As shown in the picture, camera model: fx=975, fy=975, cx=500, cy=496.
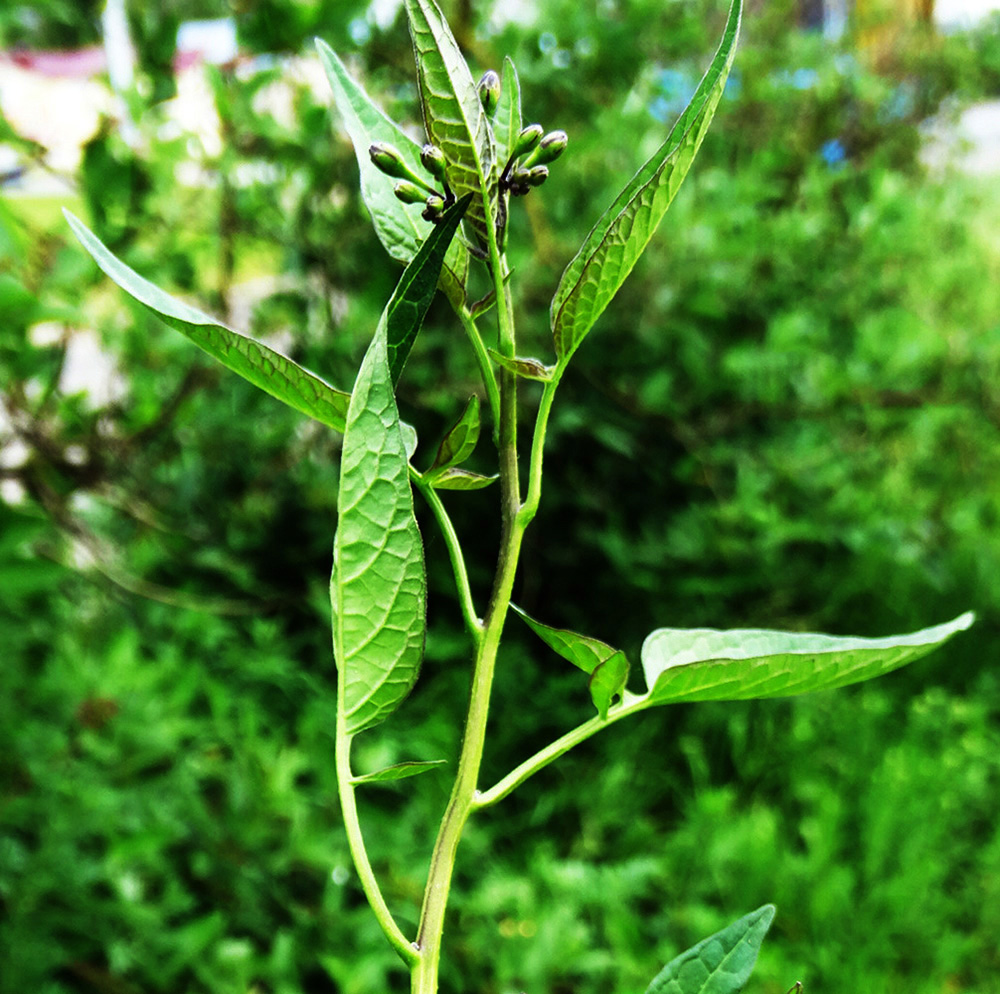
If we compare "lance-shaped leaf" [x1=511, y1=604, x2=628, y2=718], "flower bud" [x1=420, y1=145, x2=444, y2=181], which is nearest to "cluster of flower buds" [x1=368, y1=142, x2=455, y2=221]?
"flower bud" [x1=420, y1=145, x2=444, y2=181]

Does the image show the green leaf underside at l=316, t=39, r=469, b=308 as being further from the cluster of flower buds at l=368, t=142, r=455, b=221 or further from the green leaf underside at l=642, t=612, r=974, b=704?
the green leaf underside at l=642, t=612, r=974, b=704

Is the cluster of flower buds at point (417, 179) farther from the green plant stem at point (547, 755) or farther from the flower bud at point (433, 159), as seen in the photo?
the green plant stem at point (547, 755)

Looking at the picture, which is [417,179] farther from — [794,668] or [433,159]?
[794,668]

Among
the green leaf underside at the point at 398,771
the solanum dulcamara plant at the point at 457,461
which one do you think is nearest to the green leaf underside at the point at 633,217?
the solanum dulcamara plant at the point at 457,461

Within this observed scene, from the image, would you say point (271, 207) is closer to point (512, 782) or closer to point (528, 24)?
point (528, 24)

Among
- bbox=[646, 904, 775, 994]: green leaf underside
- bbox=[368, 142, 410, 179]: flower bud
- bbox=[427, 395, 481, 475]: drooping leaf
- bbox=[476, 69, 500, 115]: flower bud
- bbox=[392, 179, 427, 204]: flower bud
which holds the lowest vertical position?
bbox=[646, 904, 775, 994]: green leaf underside

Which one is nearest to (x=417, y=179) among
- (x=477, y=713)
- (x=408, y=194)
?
(x=408, y=194)

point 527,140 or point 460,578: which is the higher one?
point 527,140
